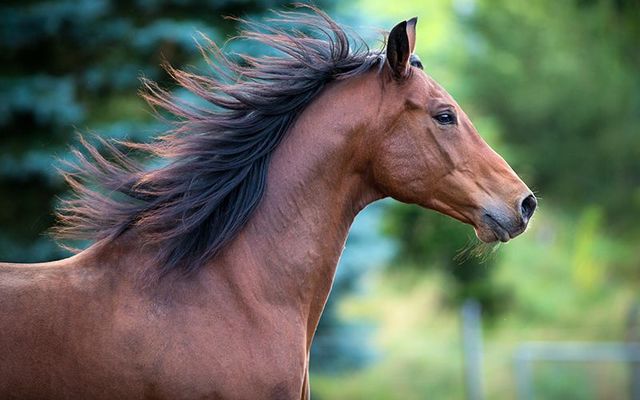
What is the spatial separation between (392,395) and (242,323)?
994 cm

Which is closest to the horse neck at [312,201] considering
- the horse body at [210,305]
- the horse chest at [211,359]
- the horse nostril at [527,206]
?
the horse body at [210,305]

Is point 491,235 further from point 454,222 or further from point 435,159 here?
point 454,222

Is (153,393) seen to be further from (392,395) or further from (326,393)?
(392,395)

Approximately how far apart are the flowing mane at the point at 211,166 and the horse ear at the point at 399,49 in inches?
5.8

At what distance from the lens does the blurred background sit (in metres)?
11.7

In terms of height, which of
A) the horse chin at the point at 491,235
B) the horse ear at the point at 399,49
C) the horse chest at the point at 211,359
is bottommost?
the horse chest at the point at 211,359

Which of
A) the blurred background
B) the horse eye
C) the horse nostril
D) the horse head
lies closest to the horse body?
the horse head

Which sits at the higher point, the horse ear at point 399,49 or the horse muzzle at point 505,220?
the horse ear at point 399,49

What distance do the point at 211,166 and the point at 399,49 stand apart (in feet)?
3.29

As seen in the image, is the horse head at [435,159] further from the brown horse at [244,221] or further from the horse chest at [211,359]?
the horse chest at [211,359]

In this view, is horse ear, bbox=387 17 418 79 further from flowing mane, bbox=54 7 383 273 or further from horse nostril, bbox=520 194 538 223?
horse nostril, bbox=520 194 538 223

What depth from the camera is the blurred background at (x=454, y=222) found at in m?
11.7

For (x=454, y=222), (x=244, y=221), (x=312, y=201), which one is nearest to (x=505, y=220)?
(x=312, y=201)

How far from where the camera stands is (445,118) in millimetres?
4191
